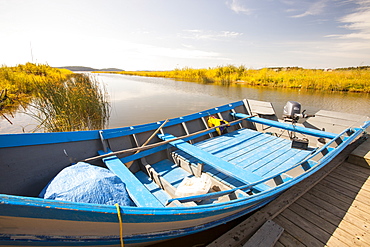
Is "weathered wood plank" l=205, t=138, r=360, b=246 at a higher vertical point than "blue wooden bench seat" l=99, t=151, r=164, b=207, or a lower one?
lower

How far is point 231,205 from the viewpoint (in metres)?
1.75

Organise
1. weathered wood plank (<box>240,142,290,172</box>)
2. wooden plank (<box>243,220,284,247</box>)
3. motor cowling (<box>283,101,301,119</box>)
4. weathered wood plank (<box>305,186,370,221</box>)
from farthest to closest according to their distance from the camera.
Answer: motor cowling (<box>283,101,301,119</box>)
weathered wood plank (<box>240,142,290,172</box>)
weathered wood plank (<box>305,186,370,221</box>)
wooden plank (<box>243,220,284,247</box>)

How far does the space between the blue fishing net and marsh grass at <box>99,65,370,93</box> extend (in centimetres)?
2197

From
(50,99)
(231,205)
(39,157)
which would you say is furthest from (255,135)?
(50,99)

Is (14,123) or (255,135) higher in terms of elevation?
(255,135)

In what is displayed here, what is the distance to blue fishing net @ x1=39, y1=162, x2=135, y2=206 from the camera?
1.64 m

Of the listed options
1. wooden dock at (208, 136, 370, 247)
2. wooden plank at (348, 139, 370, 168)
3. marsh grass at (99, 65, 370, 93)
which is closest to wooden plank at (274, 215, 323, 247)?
wooden dock at (208, 136, 370, 247)

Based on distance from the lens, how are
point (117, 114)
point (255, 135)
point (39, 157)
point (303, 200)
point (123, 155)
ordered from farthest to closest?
point (117, 114)
point (255, 135)
point (123, 155)
point (303, 200)
point (39, 157)

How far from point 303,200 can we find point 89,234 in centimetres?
300

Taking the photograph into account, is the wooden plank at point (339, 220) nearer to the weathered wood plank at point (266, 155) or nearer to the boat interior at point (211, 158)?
the boat interior at point (211, 158)

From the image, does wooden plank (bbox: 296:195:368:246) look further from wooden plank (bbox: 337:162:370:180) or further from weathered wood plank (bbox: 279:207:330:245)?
wooden plank (bbox: 337:162:370:180)

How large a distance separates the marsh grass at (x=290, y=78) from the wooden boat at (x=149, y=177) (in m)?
17.0

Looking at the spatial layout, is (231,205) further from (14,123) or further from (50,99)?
(14,123)

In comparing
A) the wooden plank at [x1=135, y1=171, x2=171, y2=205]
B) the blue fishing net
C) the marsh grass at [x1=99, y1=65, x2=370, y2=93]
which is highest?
the marsh grass at [x1=99, y1=65, x2=370, y2=93]
